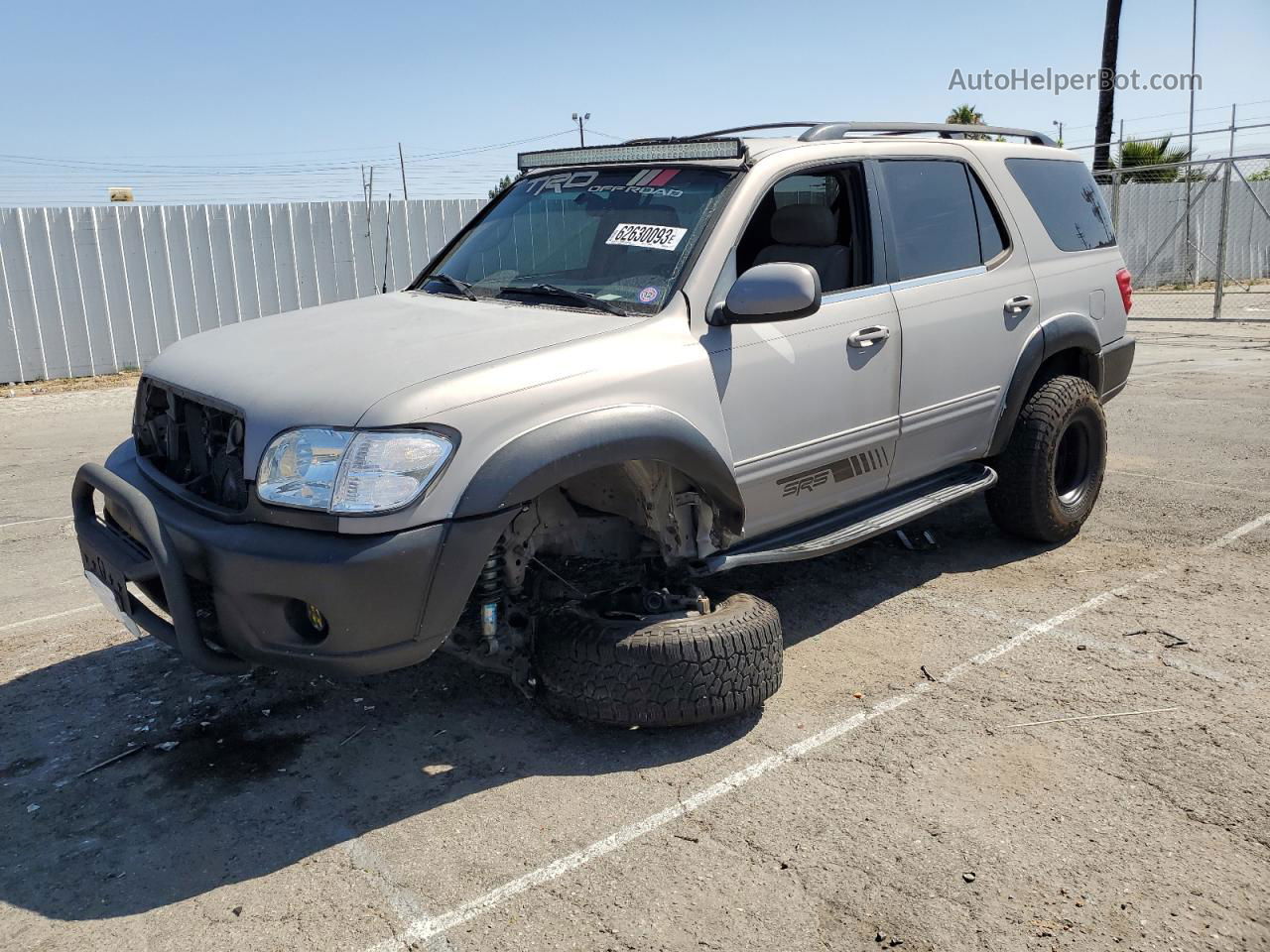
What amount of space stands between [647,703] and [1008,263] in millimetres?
2865

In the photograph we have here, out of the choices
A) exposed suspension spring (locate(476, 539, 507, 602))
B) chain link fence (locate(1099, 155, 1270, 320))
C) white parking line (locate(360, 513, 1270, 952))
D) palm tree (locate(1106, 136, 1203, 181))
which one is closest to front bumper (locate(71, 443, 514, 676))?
exposed suspension spring (locate(476, 539, 507, 602))

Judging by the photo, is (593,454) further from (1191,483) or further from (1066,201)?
(1191,483)

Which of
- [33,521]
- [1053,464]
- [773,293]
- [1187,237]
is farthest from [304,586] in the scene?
[1187,237]

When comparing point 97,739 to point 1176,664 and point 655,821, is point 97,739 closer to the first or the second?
point 655,821

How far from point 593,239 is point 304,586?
1829 millimetres

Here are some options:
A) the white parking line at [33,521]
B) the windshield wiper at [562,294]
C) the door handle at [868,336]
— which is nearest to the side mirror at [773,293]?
the windshield wiper at [562,294]

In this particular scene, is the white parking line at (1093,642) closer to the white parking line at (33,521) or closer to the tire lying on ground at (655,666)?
the tire lying on ground at (655,666)

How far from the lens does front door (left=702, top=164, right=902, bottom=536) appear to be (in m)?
3.78

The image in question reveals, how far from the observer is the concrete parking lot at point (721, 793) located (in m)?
2.70

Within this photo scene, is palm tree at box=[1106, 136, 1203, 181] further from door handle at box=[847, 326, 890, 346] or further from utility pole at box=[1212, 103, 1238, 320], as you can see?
door handle at box=[847, 326, 890, 346]

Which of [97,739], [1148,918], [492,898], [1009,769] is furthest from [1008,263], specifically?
[97,739]

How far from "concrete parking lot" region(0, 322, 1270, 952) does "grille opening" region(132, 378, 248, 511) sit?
927 millimetres

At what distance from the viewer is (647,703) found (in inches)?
137

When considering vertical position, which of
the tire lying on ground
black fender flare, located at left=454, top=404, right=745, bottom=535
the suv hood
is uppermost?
the suv hood
